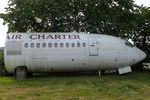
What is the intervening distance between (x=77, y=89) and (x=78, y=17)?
46.5 feet

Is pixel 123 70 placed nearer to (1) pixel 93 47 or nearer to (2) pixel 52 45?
(1) pixel 93 47

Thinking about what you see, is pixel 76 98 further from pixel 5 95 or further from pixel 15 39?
pixel 15 39

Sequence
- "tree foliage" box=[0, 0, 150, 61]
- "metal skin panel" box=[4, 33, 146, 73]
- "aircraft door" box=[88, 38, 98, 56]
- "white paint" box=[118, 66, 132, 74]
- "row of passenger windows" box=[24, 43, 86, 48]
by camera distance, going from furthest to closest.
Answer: "tree foliage" box=[0, 0, 150, 61] < "white paint" box=[118, 66, 132, 74] < "aircraft door" box=[88, 38, 98, 56] < "row of passenger windows" box=[24, 43, 86, 48] < "metal skin panel" box=[4, 33, 146, 73]

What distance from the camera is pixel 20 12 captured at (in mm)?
35531

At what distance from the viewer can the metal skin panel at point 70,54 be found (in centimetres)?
3222

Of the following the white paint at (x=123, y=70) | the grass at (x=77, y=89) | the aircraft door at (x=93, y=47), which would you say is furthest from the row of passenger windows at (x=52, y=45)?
the white paint at (x=123, y=70)

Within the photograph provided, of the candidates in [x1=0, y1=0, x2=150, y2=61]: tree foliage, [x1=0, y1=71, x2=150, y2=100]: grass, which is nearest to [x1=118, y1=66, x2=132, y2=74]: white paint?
[x1=0, y1=71, x2=150, y2=100]: grass

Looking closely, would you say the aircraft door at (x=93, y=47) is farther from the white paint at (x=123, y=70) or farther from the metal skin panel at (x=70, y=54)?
the white paint at (x=123, y=70)

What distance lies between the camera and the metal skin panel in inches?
1268

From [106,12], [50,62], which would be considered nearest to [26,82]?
[50,62]

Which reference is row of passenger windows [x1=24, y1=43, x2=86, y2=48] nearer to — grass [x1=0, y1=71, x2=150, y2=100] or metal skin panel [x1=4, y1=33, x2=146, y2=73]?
metal skin panel [x1=4, y1=33, x2=146, y2=73]

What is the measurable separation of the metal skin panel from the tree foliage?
304cm

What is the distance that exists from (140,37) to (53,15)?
10.4 meters

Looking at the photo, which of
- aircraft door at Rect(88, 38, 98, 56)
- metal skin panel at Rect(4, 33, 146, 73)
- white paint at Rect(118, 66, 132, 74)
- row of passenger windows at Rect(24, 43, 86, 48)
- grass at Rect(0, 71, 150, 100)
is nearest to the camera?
grass at Rect(0, 71, 150, 100)
